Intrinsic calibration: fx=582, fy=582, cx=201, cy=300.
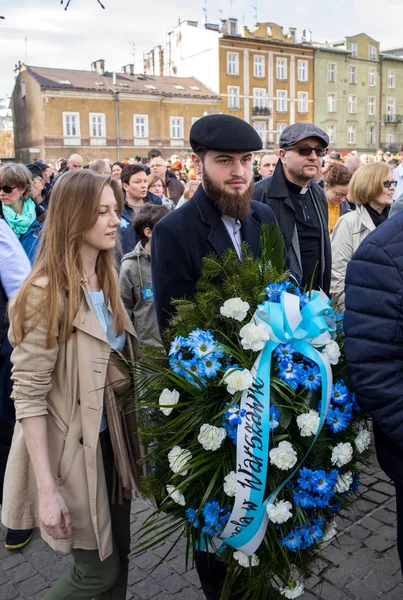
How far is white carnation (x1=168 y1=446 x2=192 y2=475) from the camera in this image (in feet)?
6.03

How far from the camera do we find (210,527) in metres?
1.84

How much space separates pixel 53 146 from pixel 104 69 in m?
8.31

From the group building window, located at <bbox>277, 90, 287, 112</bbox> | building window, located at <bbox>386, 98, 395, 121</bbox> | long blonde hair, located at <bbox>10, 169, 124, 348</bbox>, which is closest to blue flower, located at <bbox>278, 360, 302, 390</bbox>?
long blonde hair, located at <bbox>10, 169, 124, 348</bbox>

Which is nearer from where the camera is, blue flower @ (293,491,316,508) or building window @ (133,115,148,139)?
blue flower @ (293,491,316,508)

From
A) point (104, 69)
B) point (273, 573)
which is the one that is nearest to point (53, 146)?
point (104, 69)

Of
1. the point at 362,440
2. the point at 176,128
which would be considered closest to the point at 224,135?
the point at 362,440

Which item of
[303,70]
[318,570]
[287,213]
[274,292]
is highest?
[303,70]

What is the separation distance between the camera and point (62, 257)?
2.25 meters

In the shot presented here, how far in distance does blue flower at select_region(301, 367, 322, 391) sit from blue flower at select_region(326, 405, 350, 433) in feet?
0.33

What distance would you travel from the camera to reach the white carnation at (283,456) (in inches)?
68.4

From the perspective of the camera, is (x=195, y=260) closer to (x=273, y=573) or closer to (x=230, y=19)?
(x=273, y=573)

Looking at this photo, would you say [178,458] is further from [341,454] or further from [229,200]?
[229,200]

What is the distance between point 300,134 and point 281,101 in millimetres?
48975

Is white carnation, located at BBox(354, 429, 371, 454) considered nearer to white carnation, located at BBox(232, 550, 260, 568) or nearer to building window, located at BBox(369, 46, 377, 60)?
white carnation, located at BBox(232, 550, 260, 568)
